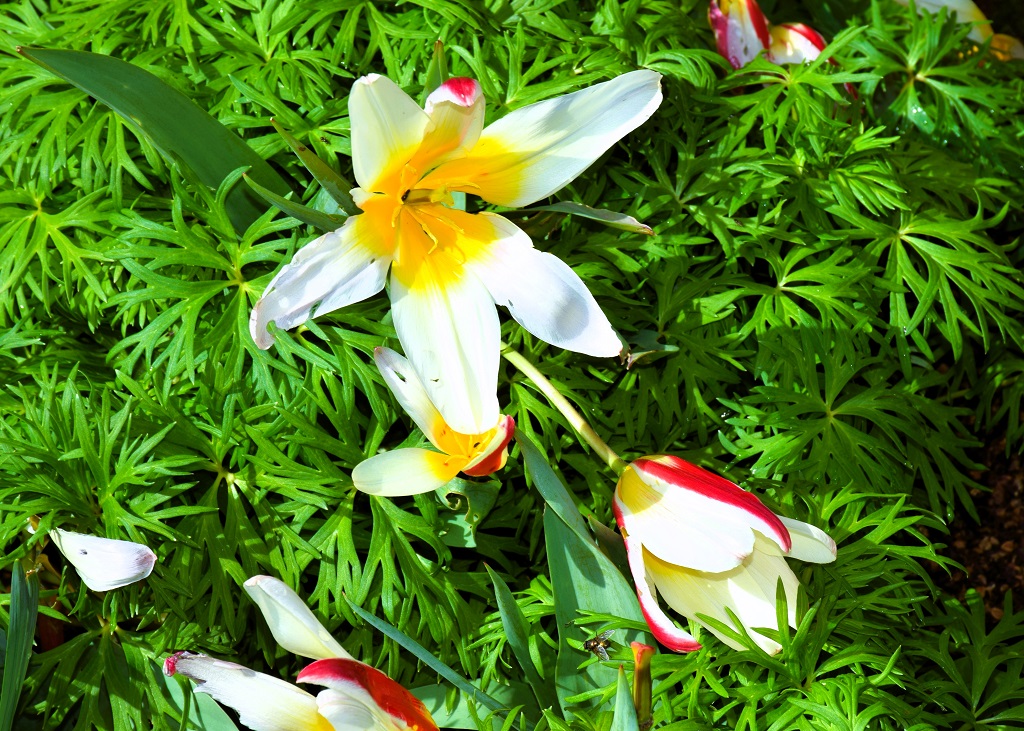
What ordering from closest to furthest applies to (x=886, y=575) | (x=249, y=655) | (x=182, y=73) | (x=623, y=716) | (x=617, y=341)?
(x=623, y=716) < (x=617, y=341) < (x=886, y=575) < (x=249, y=655) < (x=182, y=73)

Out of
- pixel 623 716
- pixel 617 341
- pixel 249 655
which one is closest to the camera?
pixel 623 716

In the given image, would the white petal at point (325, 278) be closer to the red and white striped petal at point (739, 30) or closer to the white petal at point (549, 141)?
the white petal at point (549, 141)

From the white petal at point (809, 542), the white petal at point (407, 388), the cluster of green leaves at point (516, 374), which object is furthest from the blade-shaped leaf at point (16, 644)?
the white petal at point (809, 542)

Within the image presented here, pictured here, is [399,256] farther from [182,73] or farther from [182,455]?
[182,73]

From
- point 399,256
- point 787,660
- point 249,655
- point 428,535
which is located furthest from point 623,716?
point 249,655

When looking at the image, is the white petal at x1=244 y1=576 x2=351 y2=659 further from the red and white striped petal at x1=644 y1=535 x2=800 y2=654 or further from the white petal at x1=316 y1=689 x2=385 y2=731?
the red and white striped petal at x1=644 y1=535 x2=800 y2=654
